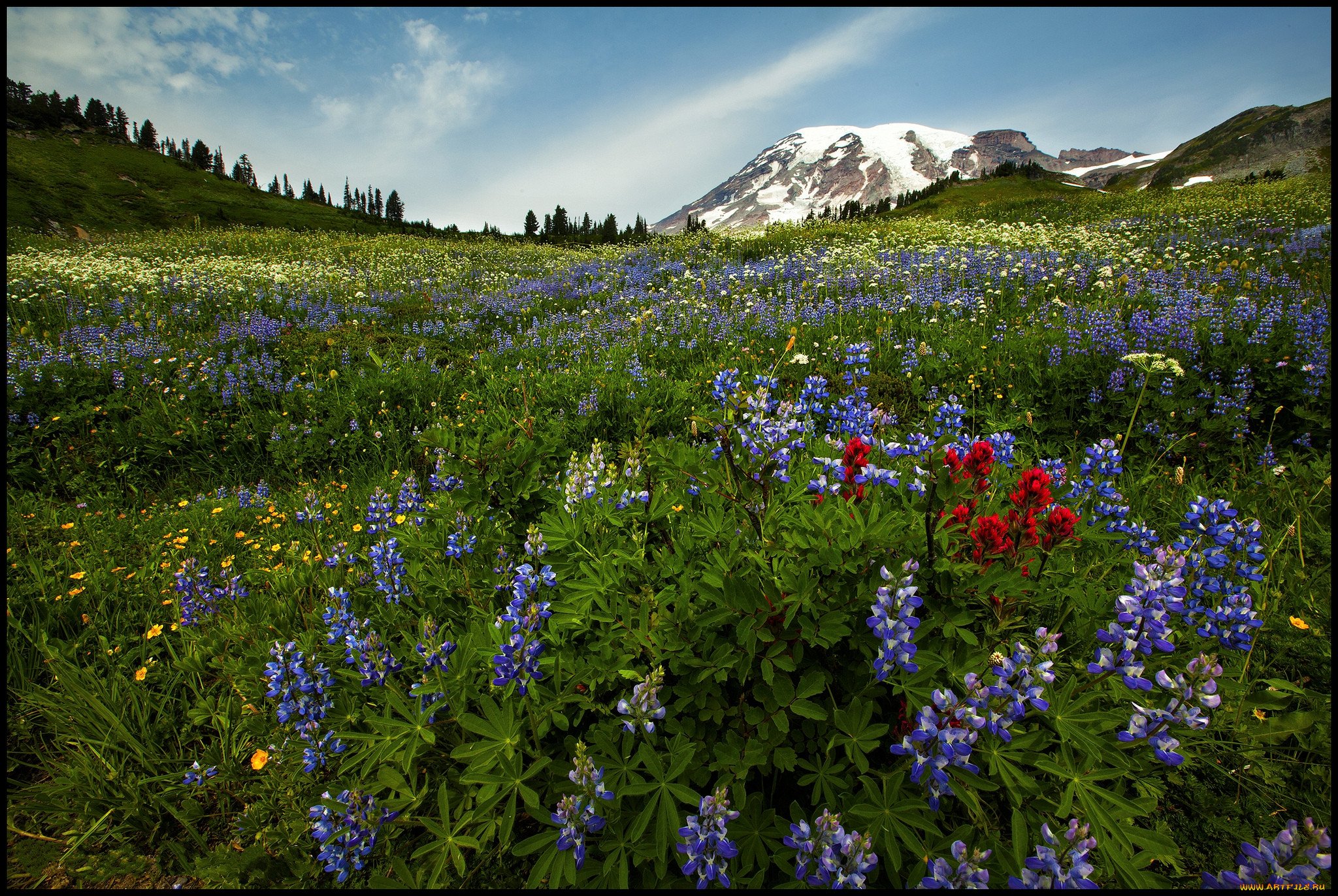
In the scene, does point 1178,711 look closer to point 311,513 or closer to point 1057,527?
point 1057,527

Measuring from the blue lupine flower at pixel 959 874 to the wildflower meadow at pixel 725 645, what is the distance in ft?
0.07

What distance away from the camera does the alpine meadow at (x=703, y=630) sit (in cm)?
159

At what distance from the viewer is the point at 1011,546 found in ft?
6.04

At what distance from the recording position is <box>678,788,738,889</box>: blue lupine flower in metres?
1.43

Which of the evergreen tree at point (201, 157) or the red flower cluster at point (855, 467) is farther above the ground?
the evergreen tree at point (201, 157)

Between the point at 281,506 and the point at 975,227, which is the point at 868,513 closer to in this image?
the point at 281,506

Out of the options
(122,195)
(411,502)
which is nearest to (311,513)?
(411,502)

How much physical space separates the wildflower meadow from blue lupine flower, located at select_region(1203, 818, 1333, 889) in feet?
0.05

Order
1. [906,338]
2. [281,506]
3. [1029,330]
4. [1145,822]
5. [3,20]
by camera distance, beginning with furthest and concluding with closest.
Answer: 1. [906,338]
2. [1029,330]
3. [281,506]
4. [3,20]
5. [1145,822]

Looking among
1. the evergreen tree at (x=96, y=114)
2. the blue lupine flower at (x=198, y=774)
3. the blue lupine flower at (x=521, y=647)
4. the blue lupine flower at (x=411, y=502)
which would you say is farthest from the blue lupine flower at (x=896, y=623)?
the evergreen tree at (x=96, y=114)

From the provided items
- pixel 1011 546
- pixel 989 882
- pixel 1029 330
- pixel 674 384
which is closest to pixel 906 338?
pixel 1029 330

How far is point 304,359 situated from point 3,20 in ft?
18.3

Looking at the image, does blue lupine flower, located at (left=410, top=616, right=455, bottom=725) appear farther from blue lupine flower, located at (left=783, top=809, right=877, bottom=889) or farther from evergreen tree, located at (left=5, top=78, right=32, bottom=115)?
evergreen tree, located at (left=5, top=78, right=32, bottom=115)

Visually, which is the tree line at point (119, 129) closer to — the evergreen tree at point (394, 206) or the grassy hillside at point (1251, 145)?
the evergreen tree at point (394, 206)
